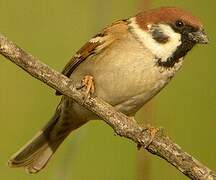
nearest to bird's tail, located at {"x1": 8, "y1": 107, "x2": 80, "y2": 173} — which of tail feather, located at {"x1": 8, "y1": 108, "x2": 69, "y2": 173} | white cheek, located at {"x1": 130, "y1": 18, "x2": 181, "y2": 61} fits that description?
tail feather, located at {"x1": 8, "y1": 108, "x2": 69, "y2": 173}

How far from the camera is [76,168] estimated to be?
3266 mm

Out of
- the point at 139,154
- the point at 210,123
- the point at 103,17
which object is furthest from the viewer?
the point at 210,123

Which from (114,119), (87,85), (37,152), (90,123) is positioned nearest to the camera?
(114,119)

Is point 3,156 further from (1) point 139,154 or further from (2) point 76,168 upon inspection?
(1) point 139,154

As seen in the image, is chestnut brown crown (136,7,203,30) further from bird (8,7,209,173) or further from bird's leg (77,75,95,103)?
bird's leg (77,75,95,103)

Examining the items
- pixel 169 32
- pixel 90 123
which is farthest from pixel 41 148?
pixel 169 32

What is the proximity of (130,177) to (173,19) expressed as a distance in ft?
2.53

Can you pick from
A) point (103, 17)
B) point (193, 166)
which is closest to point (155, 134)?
point (193, 166)

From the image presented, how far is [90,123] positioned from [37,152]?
395mm

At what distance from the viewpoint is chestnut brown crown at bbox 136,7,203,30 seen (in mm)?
2635

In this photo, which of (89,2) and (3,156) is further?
(89,2)

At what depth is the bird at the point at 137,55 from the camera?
8.68 feet

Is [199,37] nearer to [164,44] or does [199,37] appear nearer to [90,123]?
[164,44]

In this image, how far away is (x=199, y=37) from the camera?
264cm
